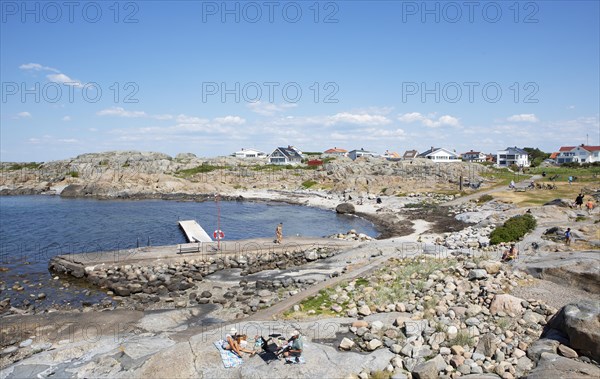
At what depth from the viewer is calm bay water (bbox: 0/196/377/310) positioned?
3381cm

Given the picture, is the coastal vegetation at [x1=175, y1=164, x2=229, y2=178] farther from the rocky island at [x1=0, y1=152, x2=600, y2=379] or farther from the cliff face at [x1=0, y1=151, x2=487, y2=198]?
the rocky island at [x1=0, y1=152, x2=600, y2=379]

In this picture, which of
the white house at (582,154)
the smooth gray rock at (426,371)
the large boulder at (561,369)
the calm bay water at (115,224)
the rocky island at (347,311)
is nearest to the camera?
the large boulder at (561,369)

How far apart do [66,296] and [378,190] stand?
65.0 metres

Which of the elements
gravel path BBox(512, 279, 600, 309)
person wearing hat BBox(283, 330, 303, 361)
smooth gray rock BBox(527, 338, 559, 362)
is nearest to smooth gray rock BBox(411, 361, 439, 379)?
smooth gray rock BBox(527, 338, 559, 362)

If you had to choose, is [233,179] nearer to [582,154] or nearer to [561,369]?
[561,369]

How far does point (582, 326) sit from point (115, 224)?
156 ft

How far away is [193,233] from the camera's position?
133 ft

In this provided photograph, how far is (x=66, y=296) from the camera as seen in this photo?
2333cm

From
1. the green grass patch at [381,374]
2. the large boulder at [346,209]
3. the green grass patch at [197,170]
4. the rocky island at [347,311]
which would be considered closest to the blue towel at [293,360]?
the rocky island at [347,311]

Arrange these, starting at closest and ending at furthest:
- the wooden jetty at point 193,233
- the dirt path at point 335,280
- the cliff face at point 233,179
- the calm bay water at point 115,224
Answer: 1. the dirt path at point 335,280
2. the calm bay water at point 115,224
3. the wooden jetty at point 193,233
4. the cliff face at point 233,179

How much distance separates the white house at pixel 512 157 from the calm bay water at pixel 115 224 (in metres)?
95.7

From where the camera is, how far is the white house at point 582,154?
401 feet

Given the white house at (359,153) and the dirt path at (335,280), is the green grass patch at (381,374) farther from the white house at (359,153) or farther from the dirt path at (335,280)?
the white house at (359,153)

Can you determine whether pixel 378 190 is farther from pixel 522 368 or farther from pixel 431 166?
pixel 522 368
